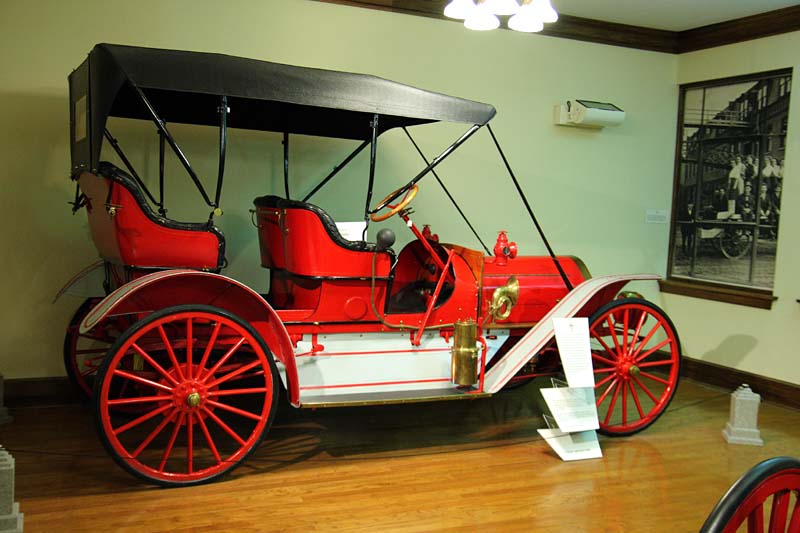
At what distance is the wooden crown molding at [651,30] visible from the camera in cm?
532

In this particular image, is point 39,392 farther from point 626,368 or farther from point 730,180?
point 730,180

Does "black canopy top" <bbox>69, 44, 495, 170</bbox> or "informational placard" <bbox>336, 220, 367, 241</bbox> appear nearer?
"black canopy top" <bbox>69, 44, 495, 170</bbox>

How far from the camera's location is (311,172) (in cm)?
514

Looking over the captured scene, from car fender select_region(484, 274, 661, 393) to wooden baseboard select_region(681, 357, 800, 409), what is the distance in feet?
5.78

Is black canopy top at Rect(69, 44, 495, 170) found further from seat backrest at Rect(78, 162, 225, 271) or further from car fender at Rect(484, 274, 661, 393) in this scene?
car fender at Rect(484, 274, 661, 393)

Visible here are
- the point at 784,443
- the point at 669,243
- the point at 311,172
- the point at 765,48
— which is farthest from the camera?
the point at 669,243

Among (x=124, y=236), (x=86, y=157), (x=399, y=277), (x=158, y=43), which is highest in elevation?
(x=158, y=43)

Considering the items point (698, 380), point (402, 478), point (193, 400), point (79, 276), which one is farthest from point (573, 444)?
point (79, 276)

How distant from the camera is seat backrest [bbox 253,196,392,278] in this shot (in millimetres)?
3752

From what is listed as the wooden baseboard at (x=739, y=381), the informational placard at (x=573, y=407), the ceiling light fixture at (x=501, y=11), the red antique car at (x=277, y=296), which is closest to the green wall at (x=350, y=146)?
the wooden baseboard at (x=739, y=381)

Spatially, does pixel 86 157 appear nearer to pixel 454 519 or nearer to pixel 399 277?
pixel 399 277

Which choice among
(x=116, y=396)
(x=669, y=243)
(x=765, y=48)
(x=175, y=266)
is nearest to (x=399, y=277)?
(x=175, y=266)

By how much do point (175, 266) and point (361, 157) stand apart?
2013mm

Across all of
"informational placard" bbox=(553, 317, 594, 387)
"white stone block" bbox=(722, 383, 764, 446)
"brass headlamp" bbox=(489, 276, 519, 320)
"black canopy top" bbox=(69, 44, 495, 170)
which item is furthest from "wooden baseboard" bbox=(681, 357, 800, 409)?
"black canopy top" bbox=(69, 44, 495, 170)
